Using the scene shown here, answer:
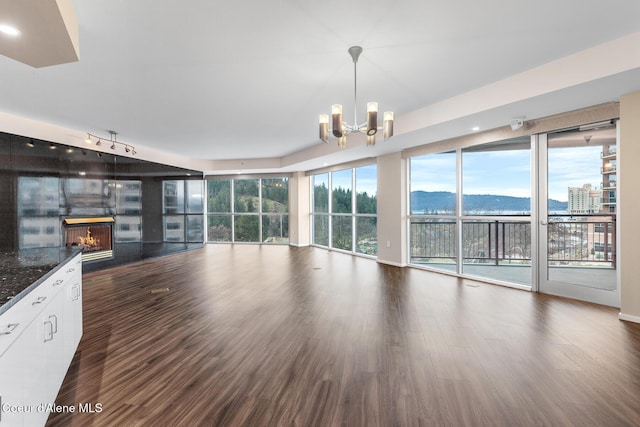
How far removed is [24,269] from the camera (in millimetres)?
1854

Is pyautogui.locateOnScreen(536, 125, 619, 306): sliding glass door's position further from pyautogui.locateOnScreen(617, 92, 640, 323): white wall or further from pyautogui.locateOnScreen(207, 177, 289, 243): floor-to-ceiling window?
pyautogui.locateOnScreen(207, 177, 289, 243): floor-to-ceiling window

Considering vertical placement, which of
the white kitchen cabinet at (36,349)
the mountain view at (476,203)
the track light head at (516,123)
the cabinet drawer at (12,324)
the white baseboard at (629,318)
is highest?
the track light head at (516,123)

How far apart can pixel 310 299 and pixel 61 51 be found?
11.5ft

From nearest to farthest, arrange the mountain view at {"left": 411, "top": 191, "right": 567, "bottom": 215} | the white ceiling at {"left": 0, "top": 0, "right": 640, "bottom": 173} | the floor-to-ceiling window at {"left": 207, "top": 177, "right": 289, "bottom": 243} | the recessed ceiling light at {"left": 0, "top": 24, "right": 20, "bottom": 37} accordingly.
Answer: the recessed ceiling light at {"left": 0, "top": 24, "right": 20, "bottom": 37} → the white ceiling at {"left": 0, "top": 0, "right": 640, "bottom": 173} → the mountain view at {"left": 411, "top": 191, "right": 567, "bottom": 215} → the floor-to-ceiling window at {"left": 207, "top": 177, "right": 289, "bottom": 243}

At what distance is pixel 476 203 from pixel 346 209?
368 centimetres

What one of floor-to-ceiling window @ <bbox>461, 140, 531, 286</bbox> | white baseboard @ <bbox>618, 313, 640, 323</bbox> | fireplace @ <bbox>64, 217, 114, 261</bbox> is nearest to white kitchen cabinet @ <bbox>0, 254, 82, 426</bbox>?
fireplace @ <bbox>64, 217, 114, 261</bbox>

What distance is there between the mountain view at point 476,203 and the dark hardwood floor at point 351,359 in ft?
4.29

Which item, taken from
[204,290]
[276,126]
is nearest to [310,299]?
[204,290]

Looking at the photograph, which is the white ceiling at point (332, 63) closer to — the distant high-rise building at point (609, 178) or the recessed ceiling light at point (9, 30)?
the recessed ceiling light at point (9, 30)

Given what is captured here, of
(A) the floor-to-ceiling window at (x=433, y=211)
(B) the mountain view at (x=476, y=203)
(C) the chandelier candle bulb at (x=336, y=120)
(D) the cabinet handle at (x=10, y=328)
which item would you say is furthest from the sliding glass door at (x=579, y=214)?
(D) the cabinet handle at (x=10, y=328)

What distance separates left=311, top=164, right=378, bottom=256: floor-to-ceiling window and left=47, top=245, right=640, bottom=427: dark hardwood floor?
331cm

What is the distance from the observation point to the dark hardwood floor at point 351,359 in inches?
70.0

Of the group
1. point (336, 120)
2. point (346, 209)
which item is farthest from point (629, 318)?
point (346, 209)

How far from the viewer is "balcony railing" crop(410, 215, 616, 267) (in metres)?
3.90
